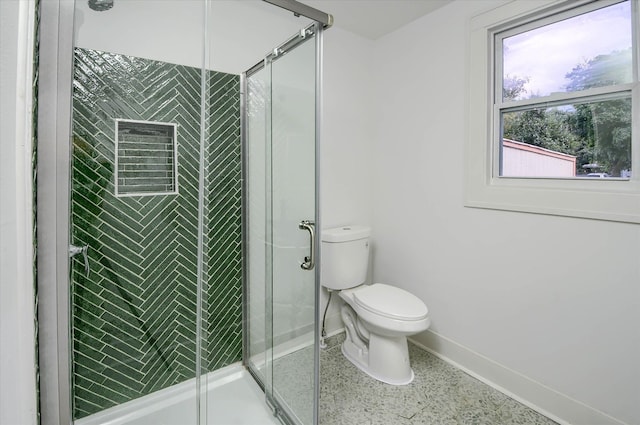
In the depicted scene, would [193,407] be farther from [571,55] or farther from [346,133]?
[571,55]

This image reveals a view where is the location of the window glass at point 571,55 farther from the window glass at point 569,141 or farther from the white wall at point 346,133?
the white wall at point 346,133

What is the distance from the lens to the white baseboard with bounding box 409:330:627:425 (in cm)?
155

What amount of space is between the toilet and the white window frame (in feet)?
2.54

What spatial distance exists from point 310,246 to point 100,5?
1.29m

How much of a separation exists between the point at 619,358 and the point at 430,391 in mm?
918

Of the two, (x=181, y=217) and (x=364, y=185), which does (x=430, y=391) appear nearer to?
(x=364, y=185)

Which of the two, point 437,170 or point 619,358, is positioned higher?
point 437,170

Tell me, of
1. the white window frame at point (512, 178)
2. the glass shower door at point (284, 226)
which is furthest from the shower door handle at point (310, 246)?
the white window frame at point (512, 178)

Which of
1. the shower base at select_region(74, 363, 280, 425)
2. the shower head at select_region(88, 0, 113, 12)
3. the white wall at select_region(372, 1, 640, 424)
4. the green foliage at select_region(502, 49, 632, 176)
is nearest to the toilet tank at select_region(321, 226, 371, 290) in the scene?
the white wall at select_region(372, 1, 640, 424)

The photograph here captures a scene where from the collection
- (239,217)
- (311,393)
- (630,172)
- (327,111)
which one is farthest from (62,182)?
(630,172)

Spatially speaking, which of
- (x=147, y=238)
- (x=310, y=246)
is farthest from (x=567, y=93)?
(x=147, y=238)

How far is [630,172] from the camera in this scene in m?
1.46

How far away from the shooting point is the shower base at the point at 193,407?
142 centimetres

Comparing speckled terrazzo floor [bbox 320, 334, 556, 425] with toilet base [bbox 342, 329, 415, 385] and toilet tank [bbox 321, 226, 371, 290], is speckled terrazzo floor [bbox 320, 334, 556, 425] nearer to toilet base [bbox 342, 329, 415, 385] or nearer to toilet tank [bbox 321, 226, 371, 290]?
toilet base [bbox 342, 329, 415, 385]
